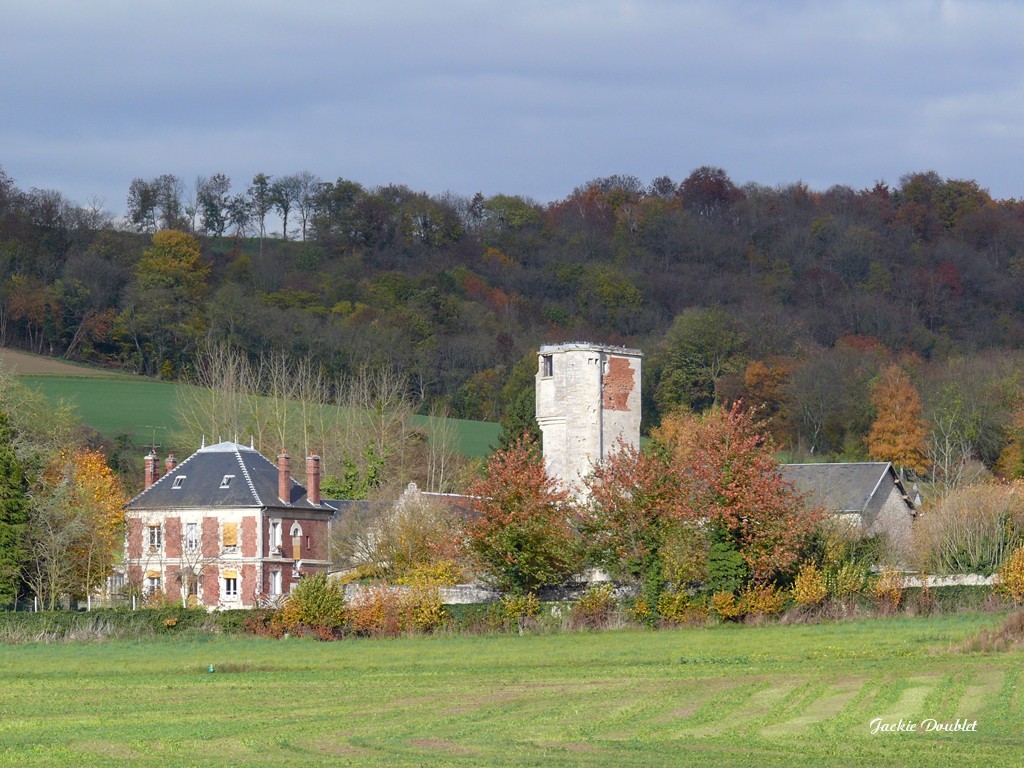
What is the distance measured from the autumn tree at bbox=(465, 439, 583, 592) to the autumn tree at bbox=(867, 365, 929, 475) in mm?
33718

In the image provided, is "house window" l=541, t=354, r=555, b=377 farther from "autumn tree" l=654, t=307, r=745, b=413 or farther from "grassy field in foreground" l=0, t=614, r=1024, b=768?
"autumn tree" l=654, t=307, r=745, b=413

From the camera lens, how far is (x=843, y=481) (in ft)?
189

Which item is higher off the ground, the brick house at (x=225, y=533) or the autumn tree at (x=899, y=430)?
the autumn tree at (x=899, y=430)

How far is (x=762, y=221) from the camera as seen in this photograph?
117 m

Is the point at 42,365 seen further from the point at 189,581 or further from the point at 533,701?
the point at 533,701

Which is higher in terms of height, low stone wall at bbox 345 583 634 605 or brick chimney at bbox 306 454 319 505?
brick chimney at bbox 306 454 319 505

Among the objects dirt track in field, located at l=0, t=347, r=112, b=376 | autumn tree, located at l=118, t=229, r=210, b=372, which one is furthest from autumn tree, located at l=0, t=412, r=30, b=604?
autumn tree, located at l=118, t=229, r=210, b=372

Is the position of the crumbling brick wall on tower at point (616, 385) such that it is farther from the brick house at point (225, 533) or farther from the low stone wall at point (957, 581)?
the low stone wall at point (957, 581)

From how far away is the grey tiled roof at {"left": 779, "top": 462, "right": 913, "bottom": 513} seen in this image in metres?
56.1

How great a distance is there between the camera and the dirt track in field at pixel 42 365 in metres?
89.1

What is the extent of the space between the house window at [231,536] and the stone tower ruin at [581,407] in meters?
10.9

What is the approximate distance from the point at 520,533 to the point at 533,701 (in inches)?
712

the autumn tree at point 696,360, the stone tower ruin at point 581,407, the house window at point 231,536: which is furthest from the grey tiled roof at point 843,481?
the autumn tree at point 696,360

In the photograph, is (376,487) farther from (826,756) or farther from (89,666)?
(826,756)
